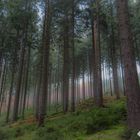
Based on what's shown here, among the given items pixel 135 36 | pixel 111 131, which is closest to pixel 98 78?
pixel 111 131

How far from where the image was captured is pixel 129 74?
9211 millimetres

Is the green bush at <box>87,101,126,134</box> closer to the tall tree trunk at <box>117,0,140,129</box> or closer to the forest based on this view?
the forest

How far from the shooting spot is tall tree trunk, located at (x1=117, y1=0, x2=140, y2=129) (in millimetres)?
8773

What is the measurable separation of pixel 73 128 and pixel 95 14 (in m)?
10.5

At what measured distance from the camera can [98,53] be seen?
18.4m

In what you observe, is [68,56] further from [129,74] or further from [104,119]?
[129,74]

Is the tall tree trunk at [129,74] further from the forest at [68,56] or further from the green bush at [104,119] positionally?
the green bush at [104,119]

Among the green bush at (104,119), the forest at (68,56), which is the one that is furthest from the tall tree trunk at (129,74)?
the green bush at (104,119)

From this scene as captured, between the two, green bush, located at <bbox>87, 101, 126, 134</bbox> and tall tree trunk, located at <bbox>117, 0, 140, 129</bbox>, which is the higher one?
tall tree trunk, located at <bbox>117, 0, 140, 129</bbox>

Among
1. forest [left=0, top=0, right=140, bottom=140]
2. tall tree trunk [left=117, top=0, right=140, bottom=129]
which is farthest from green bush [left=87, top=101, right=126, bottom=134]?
tall tree trunk [left=117, top=0, right=140, bottom=129]

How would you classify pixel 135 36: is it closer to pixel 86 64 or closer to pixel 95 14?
pixel 95 14

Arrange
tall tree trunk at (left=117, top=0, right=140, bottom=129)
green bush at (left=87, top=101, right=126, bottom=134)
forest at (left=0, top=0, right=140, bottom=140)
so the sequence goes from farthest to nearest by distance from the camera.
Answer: green bush at (left=87, top=101, right=126, bottom=134), forest at (left=0, top=0, right=140, bottom=140), tall tree trunk at (left=117, top=0, right=140, bottom=129)

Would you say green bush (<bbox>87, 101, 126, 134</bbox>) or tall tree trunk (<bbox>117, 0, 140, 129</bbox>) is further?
green bush (<bbox>87, 101, 126, 134</bbox>)

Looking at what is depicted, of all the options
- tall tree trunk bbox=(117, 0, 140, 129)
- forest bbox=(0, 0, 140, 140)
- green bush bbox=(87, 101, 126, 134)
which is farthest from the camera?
green bush bbox=(87, 101, 126, 134)
